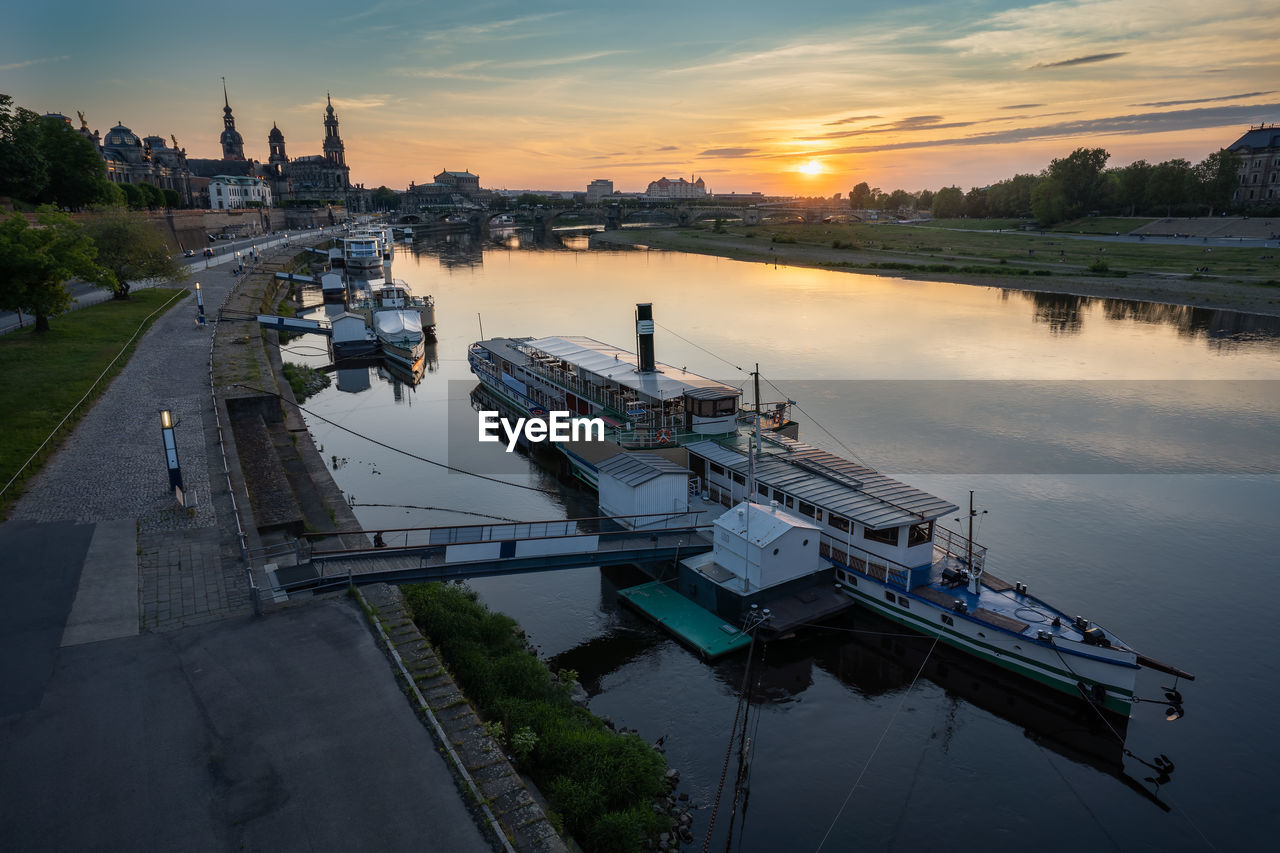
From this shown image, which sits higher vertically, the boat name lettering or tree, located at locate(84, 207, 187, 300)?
tree, located at locate(84, 207, 187, 300)

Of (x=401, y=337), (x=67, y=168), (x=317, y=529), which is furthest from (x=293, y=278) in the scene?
(x=317, y=529)

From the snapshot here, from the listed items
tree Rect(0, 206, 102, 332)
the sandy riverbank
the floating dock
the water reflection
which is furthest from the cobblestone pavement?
the sandy riverbank

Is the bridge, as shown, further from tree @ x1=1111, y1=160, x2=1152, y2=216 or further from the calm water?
tree @ x1=1111, y1=160, x2=1152, y2=216

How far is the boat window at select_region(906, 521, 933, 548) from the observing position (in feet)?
80.0

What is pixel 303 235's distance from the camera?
552 ft

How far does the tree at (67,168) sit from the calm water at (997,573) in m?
44.8

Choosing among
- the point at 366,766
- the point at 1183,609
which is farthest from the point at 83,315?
the point at 1183,609

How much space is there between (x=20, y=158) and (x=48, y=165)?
27.3 ft

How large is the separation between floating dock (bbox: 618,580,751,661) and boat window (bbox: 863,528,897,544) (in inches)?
211

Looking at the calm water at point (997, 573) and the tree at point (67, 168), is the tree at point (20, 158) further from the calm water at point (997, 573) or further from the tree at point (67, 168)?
the calm water at point (997, 573)

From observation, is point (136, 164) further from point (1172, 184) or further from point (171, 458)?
point (1172, 184)

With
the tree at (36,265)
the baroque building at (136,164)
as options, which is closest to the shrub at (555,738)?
the tree at (36,265)

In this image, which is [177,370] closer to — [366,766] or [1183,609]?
[366,766]

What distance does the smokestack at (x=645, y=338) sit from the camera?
3700 centimetres
